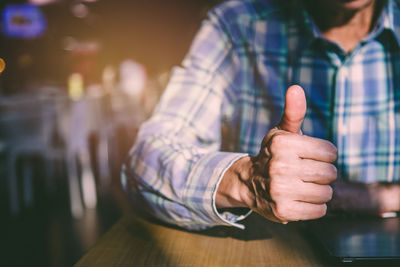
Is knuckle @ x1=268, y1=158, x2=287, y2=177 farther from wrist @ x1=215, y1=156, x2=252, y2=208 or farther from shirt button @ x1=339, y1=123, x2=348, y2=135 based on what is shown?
shirt button @ x1=339, y1=123, x2=348, y2=135

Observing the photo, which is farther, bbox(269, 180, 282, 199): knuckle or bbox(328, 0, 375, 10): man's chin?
bbox(328, 0, 375, 10): man's chin

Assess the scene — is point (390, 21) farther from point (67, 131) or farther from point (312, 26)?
point (67, 131)

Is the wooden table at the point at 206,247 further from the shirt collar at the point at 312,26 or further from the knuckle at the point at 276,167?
the shirt collar at the point at 312,26

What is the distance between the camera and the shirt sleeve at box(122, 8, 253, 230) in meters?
0.68

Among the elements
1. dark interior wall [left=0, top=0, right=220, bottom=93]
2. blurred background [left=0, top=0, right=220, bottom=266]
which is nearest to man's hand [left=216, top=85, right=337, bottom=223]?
blurred background [left=0, top=0, right=220, bottom=266]

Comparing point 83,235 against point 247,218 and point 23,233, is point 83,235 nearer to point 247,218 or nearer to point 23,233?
point 23,233

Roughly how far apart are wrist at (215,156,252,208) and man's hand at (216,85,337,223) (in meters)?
0.03

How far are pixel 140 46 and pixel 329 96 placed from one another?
8410 millimetres

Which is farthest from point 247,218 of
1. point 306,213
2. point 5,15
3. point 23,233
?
point 5,15

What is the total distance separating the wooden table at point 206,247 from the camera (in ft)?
1.76

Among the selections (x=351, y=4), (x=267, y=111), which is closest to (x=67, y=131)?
(x=267, y=111)

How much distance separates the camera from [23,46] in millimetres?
8672

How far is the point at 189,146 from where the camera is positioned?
2.64 ft

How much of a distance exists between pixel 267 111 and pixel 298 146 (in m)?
0.50
